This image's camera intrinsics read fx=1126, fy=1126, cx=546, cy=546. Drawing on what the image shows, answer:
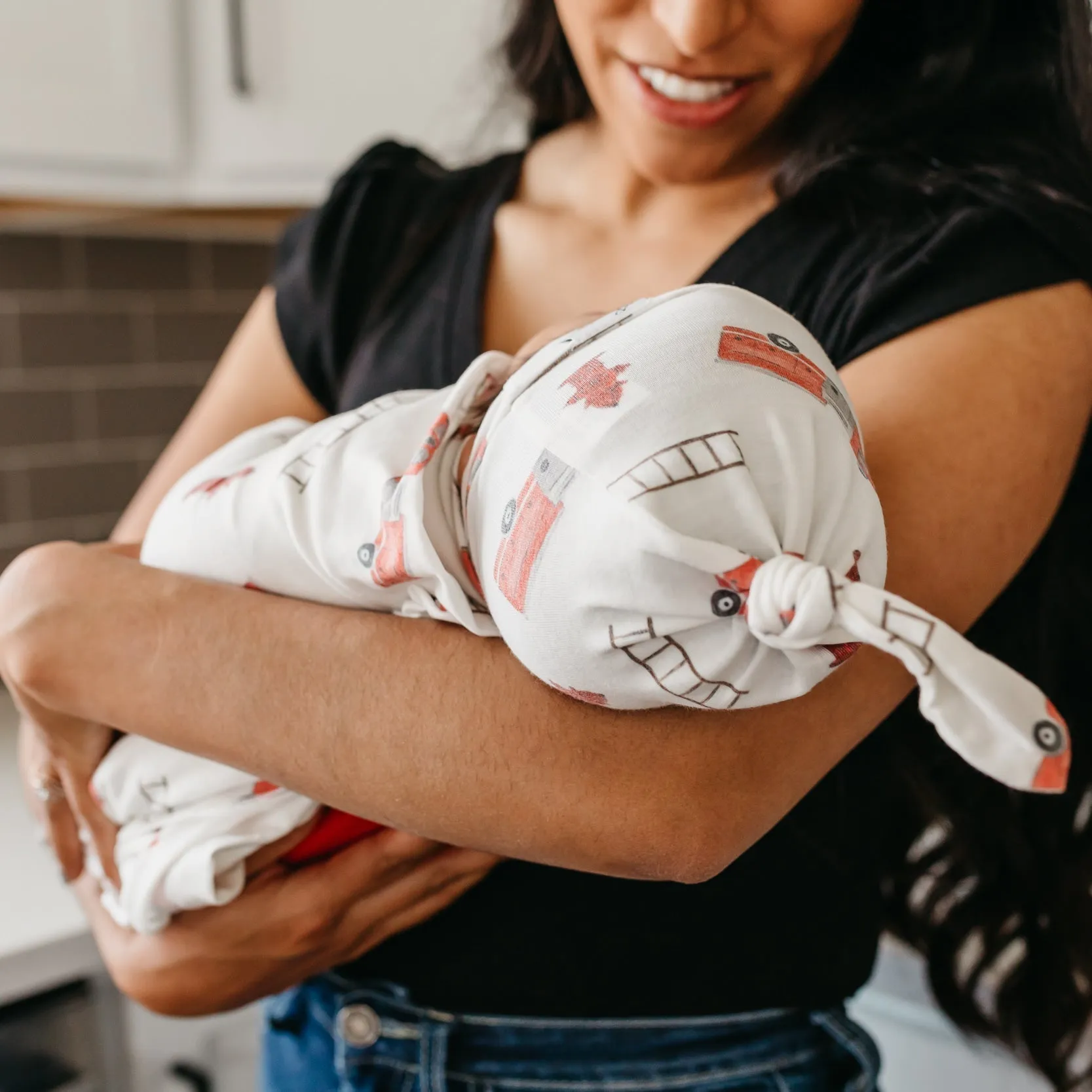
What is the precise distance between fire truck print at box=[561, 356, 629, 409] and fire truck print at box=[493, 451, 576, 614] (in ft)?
0.09

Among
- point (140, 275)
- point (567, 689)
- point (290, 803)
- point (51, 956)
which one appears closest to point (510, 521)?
point (567, 689)

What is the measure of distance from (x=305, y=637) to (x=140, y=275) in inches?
56.8

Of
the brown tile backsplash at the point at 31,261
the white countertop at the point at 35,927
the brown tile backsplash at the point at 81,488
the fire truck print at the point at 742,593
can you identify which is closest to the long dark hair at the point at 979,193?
the fire truck print at the point at 742,593

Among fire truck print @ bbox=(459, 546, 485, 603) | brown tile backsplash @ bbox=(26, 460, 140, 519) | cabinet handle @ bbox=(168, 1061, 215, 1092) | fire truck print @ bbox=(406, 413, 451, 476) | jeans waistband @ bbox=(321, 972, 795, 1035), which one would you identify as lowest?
cabinet handle @ bbox=(168, 1061, 215, 1092)

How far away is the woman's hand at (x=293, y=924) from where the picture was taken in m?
0.69

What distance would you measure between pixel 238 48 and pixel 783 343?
1.13 meters

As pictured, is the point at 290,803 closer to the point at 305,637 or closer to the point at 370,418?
the point at 305,637

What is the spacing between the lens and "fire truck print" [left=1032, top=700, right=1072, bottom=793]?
37cm

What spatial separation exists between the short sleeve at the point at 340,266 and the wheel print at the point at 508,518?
52cm

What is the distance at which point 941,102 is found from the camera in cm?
77

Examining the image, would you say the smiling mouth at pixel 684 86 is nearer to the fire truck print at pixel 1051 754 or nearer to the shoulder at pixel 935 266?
the shoulder at pixel 935 266

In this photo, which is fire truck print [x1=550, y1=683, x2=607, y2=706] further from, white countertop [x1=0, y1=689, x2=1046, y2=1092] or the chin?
white countertop [x1=0, y1=689, x2=1046, y2=1092]

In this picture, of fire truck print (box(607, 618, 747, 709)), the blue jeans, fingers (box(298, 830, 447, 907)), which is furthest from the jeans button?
fire truck print (box(607, 618, 747, 709))

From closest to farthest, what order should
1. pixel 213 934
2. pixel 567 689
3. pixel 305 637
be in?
pixel 567 689, pixel 305 637, pixel 213 934
